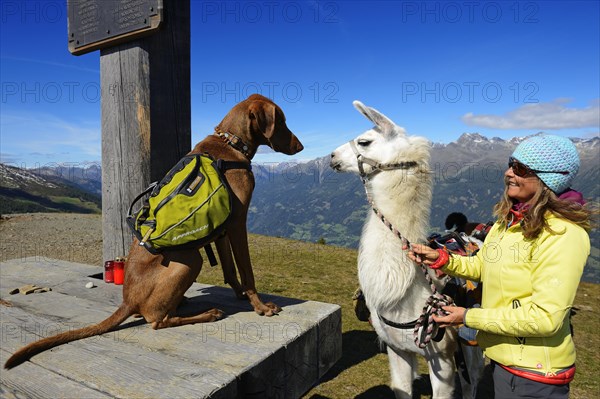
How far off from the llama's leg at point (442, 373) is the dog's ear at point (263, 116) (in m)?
2.40

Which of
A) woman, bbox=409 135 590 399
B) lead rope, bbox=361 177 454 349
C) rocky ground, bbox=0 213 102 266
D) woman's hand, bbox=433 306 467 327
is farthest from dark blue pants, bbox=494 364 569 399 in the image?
rocky ground, bbox=0 213 102 266

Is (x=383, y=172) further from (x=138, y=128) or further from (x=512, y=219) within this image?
(x=138, y=128)

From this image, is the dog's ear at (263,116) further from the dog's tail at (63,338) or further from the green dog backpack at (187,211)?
the dog's tail at (63,338)

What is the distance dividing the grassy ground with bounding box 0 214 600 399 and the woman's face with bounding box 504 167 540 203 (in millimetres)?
3624

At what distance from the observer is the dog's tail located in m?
2.05

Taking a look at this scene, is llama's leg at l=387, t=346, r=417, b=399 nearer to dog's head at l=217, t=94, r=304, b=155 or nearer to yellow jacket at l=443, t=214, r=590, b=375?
yellow jacket at l=443, t=214, r=590, b=375

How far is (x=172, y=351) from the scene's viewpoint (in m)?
2.24

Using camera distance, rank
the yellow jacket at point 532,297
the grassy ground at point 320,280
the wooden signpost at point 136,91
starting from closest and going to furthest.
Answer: the yellow jacket at point 532,297
the wooden signpost at point 136,91
the grassy ground at point 320,280

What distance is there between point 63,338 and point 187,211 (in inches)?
41.8

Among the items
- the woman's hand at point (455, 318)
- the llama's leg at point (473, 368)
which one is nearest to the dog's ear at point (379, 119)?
the woman's hand at point (455, 318)

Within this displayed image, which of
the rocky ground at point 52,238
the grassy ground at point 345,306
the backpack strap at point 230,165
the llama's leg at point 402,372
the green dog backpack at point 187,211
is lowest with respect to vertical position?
the grassy ground at point 345,306

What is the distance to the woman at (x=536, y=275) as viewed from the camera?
199 centimetres

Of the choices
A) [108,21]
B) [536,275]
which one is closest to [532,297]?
[536,275]

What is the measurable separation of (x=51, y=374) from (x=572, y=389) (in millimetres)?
6534
